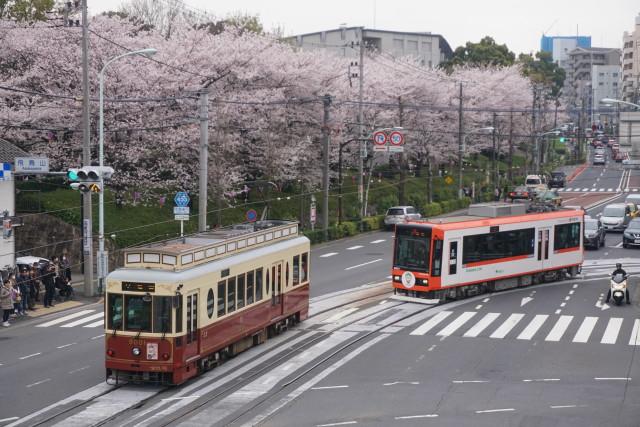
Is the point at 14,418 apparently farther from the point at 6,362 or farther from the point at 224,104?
the point at 224,104

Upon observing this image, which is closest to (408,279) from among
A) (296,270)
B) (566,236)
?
(296,270)

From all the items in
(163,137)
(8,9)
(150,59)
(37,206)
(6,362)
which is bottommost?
(6,362)

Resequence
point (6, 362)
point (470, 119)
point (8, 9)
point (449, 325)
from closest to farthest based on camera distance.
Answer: point (6, 362) < point (449, 325) < point (8, 9) < point (470, 119)

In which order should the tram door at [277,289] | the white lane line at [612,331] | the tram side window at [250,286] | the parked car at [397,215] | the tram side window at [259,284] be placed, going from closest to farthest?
the tram side window at [250,286] < the tram side window at [259,284] < the tram door at [277,289] < the white lane line at [612,331] < the parked car at [397,215]

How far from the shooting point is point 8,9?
6144 cm

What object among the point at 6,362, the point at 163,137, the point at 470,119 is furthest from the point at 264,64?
the point at 470,119

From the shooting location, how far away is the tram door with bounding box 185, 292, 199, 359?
20.1 m

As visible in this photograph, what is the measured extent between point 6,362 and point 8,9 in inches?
1734

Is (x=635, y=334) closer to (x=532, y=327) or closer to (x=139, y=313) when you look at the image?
(x=532, y=327)

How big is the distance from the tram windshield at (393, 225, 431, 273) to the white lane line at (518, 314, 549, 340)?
13.4ft

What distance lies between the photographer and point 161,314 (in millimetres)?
19672

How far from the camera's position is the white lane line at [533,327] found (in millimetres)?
26828

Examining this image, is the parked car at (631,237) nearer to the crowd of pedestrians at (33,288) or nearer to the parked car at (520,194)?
the parked car at (520,194)

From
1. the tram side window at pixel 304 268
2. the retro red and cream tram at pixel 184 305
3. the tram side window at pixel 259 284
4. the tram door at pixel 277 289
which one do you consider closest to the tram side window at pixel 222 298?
the retro red and cream tram at pixel 184 305
